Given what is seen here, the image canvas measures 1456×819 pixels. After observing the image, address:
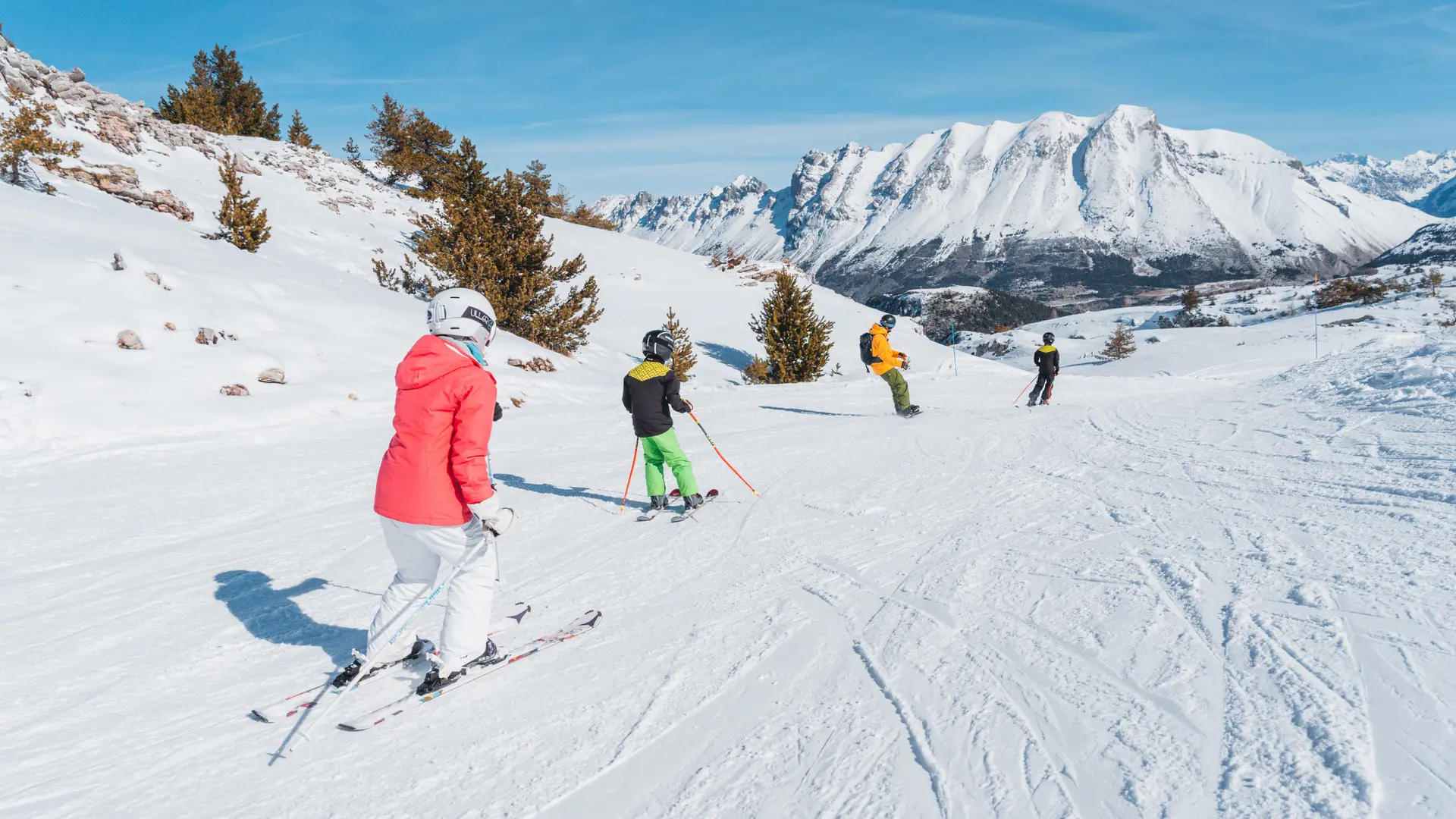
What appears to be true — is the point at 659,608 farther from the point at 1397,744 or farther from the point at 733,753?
the point at 1397,744

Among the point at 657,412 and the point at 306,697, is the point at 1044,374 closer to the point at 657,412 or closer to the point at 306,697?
the point at 657,412

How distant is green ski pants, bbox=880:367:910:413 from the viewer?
1356cm

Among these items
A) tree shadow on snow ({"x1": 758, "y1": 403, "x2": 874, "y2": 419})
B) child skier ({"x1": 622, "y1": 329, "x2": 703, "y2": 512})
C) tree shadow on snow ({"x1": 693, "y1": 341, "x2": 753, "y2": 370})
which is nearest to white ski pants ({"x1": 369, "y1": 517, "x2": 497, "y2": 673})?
child skier ({"x1": 622, "y1": 329, "x2": 703, "y2": 512})

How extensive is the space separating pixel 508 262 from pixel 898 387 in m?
13.1

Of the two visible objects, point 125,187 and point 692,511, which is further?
point 125,187

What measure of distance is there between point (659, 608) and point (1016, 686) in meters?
2.43

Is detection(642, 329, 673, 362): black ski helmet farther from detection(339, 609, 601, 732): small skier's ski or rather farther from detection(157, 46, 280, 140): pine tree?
detection(157, 46, 280, 140): pine tree

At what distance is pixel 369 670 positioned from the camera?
3.94 m

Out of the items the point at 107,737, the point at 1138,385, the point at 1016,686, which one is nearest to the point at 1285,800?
the point at 1016,686

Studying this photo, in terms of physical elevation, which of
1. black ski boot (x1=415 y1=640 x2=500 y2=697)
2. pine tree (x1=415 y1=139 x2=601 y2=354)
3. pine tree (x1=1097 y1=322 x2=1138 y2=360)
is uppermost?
pine tree (x1=415 y1=139 x2=601 y2=354)

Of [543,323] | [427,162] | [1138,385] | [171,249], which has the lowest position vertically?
[1138,385]

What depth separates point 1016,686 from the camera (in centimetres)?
343

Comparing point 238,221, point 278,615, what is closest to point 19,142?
point 238,221

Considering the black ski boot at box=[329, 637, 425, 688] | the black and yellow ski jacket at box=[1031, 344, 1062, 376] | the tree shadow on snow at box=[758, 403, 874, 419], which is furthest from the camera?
the black and yellow ski jacket at box=[1031, 344, 1062, 376]
